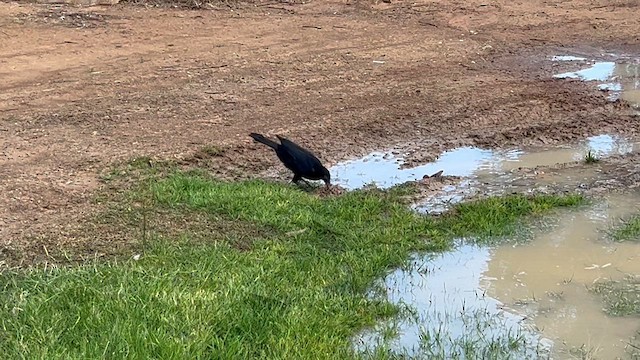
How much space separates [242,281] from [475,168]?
11.9ft

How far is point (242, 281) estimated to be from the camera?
5215 mm

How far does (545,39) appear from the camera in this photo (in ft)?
45.4

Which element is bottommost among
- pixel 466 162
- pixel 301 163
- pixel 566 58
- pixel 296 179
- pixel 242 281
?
pixel 566 58

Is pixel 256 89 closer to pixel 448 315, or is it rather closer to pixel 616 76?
pixel 616 76

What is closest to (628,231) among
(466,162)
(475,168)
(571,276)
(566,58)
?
(571,276)

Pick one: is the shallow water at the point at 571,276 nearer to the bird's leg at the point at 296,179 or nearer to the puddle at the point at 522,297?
the puddle at the point at 522,297

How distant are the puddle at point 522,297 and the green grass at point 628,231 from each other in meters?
0.09

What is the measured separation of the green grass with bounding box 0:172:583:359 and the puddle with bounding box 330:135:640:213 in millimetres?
451

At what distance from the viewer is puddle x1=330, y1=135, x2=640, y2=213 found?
24.8 ft

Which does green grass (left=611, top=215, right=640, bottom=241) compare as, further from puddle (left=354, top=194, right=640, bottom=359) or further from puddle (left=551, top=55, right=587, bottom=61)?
puddle (left=551, top=55, right=587, bottom=61)

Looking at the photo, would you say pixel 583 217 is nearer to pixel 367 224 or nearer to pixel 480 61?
pixel 367 224

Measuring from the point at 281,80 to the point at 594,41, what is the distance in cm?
589

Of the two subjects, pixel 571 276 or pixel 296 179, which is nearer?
pixel 571 276

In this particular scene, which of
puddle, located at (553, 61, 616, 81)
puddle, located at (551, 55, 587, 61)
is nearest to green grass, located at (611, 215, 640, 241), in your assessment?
Result: puddle, located at (553, 61, 616, 81)
